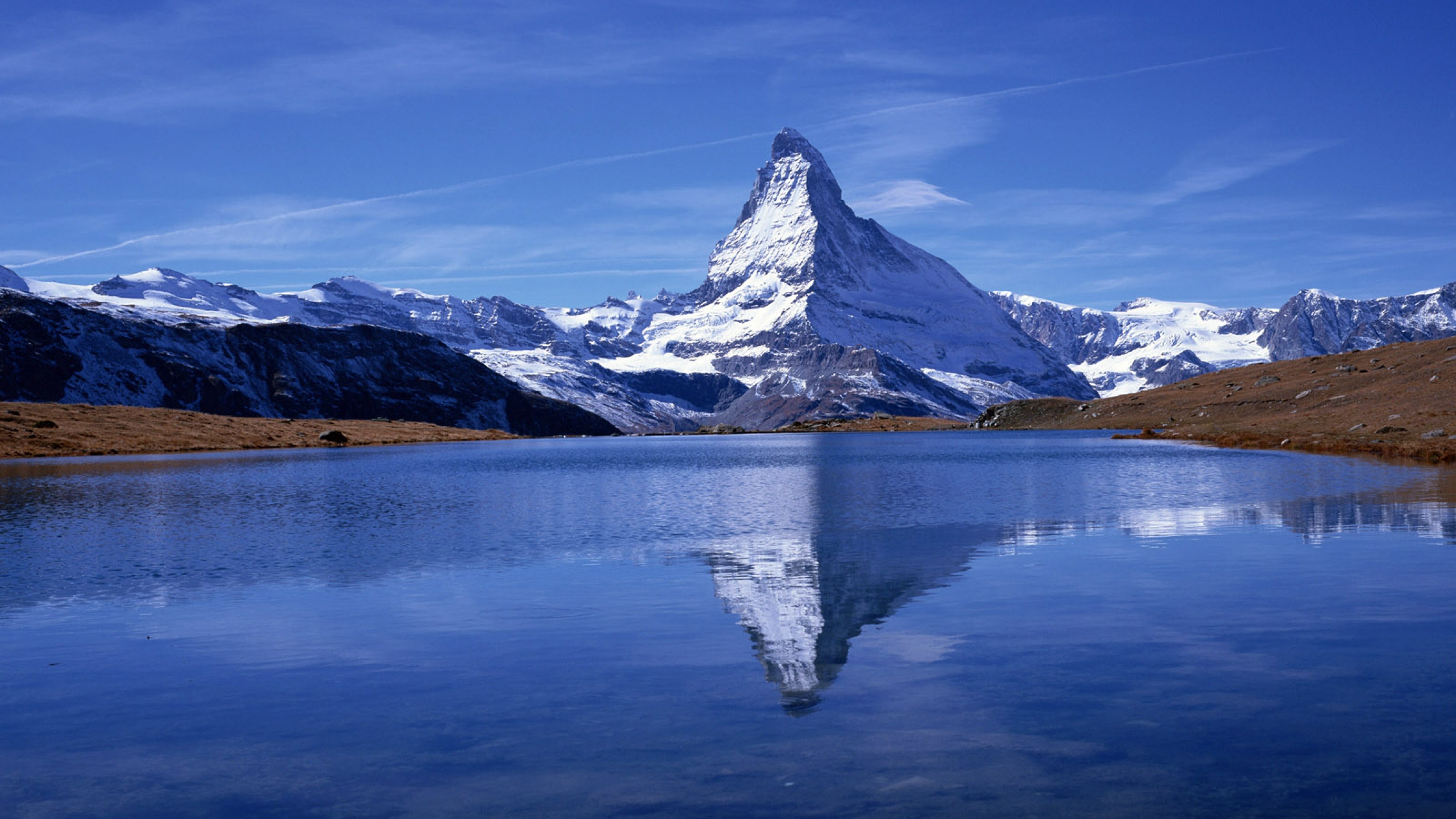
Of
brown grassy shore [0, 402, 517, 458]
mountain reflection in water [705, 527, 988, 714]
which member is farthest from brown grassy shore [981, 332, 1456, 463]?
brown grassy shore [0, 402, 517, 458]

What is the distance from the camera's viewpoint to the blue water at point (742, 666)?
1318 cm

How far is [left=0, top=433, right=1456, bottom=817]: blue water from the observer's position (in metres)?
13.2

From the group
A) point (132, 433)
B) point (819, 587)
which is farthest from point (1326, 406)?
point (132, 433)

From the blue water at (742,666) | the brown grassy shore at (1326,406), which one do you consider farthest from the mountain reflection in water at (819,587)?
the brown grassy shore at (1326,406)

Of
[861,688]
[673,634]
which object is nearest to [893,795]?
[861,688]

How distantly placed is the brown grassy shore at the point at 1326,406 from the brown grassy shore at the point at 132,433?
384 feet

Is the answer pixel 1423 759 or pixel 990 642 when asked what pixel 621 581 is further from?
pixel 1423 759

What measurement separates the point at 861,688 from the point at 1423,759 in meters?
7.50

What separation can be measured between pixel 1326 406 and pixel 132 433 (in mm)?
139992

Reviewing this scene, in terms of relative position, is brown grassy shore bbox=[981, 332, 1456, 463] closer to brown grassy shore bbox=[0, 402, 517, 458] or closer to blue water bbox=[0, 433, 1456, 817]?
blue water bbox=[0, 433, 1456, 817]

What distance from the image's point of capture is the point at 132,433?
139000 millimetres

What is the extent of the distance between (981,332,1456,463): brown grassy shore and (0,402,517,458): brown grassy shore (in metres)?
117

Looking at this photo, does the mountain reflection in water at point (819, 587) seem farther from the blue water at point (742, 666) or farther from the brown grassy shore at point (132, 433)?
the brown grassy shore at point (132, 433)

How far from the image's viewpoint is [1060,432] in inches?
7446
